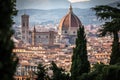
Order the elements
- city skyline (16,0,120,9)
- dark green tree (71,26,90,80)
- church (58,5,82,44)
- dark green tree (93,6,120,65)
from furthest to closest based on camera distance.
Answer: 1. city skyline (16,0,120,9)
2. church (58,5,82,44)
3. dark green tree (71,26,90,80)
4. dark green tree (93,6,120,65)

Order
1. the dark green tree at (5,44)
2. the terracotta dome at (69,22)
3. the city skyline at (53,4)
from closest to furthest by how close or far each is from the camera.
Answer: the dark green tree at (5,44)
the terracotta dome at (69,22)
the city skyline at (53,4)

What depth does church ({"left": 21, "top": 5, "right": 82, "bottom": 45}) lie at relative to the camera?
7556 centimetres

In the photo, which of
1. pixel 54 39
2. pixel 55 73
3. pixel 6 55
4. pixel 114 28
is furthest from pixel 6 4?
pixel 54 39

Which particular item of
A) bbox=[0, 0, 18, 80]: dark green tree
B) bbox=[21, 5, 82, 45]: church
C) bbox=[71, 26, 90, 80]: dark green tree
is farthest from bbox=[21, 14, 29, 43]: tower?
bbox=[0, 0, 18, 80]: dark green tree

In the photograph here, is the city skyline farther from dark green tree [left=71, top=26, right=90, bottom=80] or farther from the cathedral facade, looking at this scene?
dark green tree [left=71, top=26, right=90, bottom=80]

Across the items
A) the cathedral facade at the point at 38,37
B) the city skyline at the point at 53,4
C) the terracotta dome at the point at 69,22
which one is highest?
the city skyline at the point at 53,4

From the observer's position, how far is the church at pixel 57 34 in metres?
75.6

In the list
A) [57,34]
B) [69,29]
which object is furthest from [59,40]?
[69,29]

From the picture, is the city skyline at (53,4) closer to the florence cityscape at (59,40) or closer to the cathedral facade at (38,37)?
the florence cityscape at (59,40)

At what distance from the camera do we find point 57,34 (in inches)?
3061

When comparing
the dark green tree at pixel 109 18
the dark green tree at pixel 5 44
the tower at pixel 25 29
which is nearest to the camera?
the dark green tree at pixel 5 44

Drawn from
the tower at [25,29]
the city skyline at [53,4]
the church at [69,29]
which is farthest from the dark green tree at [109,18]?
the city skyline at [53,4]

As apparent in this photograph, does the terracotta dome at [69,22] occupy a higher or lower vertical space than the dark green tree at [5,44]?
higher

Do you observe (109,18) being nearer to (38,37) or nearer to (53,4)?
(38,37)
